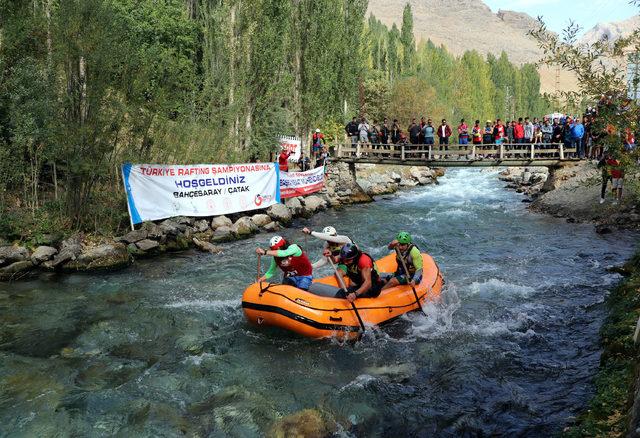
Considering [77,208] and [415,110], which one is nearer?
[77,208]

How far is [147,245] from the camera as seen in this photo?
1396 centimetres

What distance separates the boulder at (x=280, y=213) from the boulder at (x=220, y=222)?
2.09 m

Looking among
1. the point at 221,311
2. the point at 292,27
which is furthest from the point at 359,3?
the point at 221,311

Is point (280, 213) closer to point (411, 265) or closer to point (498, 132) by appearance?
point (411, 265)

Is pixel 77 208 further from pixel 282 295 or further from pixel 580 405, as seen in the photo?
pixel 580 405

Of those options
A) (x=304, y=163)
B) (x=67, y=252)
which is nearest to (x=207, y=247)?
(x=67, y=252)

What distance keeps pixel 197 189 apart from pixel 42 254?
5043mm

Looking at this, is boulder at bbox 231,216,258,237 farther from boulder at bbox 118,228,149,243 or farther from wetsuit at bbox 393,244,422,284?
wetsuit at bbox 393,244,422,284

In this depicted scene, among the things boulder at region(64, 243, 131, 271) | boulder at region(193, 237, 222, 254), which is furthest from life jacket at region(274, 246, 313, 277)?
boulder at region(193, 237, 222, 254)

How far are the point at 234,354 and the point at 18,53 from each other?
36.0 feet

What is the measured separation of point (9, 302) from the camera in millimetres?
10219

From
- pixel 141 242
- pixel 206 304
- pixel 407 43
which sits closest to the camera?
pixel 206 304

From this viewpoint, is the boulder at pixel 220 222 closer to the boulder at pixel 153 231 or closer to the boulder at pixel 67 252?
the boulder at pixel 153 231

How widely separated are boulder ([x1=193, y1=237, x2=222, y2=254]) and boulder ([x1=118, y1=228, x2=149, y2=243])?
138 centimetres
